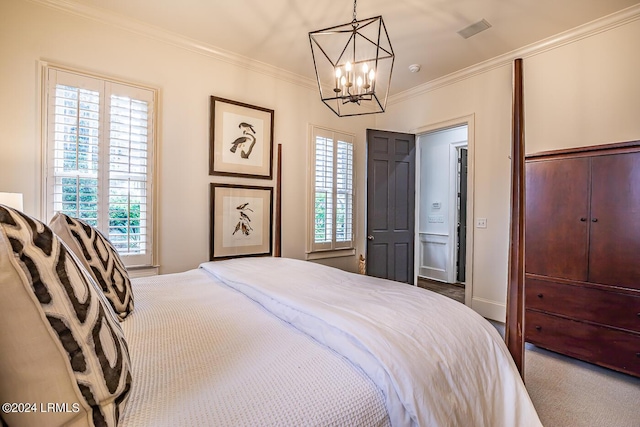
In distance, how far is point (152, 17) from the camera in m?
2.68

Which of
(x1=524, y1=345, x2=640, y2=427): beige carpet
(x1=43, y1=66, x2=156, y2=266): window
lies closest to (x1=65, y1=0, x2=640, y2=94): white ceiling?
(x1=43, y1=66, x2=156, y2=266): window

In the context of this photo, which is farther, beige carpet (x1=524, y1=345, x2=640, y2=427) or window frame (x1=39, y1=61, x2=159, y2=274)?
window frame (x1=39, y1=61, x2=159, y2=274)

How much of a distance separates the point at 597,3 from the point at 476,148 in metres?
1.51

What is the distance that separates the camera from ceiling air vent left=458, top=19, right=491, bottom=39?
107 inches

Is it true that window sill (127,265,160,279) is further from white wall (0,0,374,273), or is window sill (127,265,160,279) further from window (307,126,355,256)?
window (307,126,355,256)

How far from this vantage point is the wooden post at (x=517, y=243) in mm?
1546

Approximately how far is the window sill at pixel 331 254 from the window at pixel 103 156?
183 centimetres

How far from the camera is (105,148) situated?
101 inches

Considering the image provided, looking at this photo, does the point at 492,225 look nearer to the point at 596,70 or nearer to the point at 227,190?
the point at 596,70

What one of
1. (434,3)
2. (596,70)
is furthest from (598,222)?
(434,3)

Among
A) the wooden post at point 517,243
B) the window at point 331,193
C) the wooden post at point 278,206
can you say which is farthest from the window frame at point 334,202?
the wooden post at point 517,243

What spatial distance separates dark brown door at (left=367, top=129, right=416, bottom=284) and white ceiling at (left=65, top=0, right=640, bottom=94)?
3.62 ft

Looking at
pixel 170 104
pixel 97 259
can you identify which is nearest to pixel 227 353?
pixel 97 259

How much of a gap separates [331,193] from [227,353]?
323 cm
